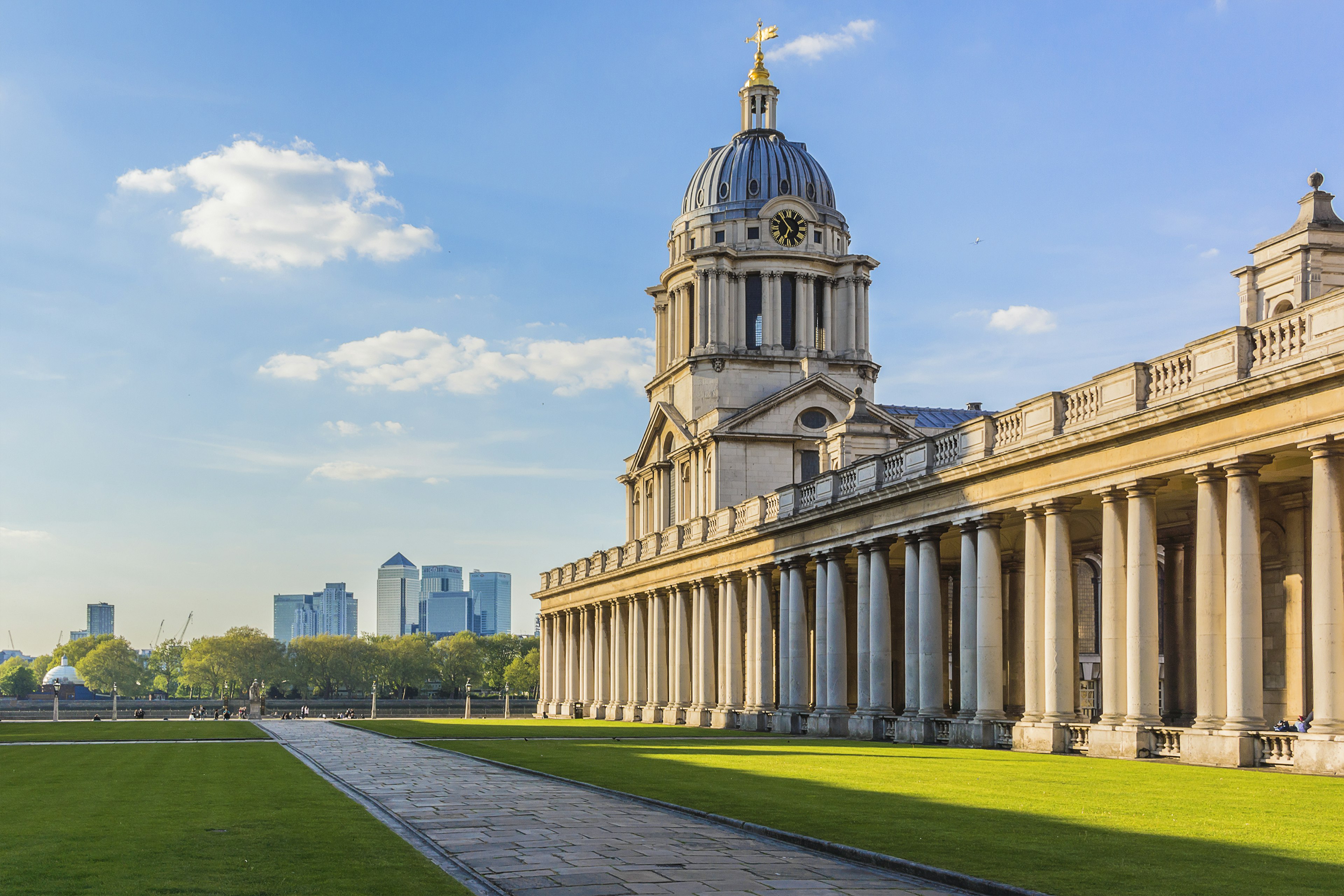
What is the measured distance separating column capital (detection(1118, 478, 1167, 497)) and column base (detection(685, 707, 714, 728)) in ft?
131

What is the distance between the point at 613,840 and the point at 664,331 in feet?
312

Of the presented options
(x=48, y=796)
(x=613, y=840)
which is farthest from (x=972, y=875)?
(x=48, y=796)

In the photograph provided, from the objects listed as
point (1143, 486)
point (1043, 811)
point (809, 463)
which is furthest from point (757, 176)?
point (1043, 811)

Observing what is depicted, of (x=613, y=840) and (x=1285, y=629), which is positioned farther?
(x=1285, y=629)

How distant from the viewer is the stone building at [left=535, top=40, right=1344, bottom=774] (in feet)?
122

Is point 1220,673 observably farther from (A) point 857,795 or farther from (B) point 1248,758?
(A) point 857,795

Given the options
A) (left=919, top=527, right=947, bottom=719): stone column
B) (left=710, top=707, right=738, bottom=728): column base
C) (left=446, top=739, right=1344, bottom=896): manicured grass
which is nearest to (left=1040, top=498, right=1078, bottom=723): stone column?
(left=446, top=739, right=1344, bottom=896): manicured grass

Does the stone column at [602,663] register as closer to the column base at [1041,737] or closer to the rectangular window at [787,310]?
the rectangular window at [787,310]

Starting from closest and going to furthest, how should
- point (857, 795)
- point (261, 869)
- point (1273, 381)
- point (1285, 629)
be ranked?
point (261, 869)
point (857, 795)
point (1273, 381)
point (1285, 629)

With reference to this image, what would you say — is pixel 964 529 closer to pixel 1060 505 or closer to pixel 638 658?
pixel 1060 505

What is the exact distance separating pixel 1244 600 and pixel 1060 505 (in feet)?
30.8

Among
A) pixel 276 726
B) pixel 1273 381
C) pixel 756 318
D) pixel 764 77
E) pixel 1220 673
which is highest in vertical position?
pixel 764 77

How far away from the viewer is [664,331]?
11538 centimetres

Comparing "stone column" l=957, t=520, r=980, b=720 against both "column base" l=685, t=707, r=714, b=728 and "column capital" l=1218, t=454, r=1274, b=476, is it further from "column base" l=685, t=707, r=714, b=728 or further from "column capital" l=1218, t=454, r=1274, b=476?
"column base" l=685, t=707, r=714, b=728
